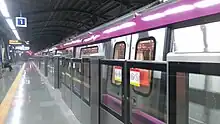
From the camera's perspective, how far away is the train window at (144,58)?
2.51 metres

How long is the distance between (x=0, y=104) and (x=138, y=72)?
5.76 m

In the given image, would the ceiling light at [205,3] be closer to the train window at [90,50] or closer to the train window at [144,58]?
the train window at [144,58]

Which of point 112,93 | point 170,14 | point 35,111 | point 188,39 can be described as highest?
point 170,14

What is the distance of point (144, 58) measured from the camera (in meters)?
4.36

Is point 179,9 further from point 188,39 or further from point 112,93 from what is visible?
point 112,93

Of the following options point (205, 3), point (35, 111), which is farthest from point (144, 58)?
point (35, 111)

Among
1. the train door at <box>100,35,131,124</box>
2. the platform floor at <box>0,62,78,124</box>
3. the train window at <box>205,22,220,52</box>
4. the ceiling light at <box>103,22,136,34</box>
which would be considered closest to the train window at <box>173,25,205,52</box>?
the train window at <box>205,22,220,52</box>

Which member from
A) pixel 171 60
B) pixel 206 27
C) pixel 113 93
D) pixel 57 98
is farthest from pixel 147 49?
pixel 57 98

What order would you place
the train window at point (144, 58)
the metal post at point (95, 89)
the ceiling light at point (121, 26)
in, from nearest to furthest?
the train window at point (144, 58) → the metal post at point (95, 89) → the ceiling light at point (121, 26)

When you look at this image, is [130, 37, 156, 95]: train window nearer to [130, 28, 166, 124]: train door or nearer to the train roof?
[130, 28, 166, 124]: train door

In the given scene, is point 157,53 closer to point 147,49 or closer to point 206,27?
point 147,49

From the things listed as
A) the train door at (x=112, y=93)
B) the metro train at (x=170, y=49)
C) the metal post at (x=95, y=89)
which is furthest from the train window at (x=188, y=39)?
the metal post at (x=95, y=89)

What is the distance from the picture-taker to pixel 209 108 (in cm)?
224

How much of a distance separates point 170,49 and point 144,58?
0.79m
